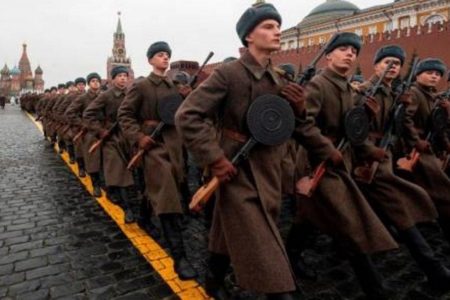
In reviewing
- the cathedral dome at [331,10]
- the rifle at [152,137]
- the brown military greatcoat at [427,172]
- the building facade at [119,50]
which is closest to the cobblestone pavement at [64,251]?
the rifle at [152,137]

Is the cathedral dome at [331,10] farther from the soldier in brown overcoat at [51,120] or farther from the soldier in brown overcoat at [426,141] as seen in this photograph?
the soldier in brown overcoat at [426,141]

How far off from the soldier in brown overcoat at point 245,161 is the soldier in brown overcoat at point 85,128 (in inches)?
160

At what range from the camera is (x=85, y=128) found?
7016 mm

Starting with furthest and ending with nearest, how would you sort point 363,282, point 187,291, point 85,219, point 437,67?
1. point 85,219
2. point 437,67
3. point 187,291
4. point 363,282

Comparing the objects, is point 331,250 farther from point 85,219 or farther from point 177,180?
point 85,219

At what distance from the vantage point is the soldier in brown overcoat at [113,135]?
17.7 ft

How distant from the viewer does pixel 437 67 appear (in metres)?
4.62

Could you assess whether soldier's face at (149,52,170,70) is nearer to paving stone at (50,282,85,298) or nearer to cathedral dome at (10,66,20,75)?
paving stone at (50,282,85,298)

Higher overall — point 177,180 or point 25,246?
point 177,180

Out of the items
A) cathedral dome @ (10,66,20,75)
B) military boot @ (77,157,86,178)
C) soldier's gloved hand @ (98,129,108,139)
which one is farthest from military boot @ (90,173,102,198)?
cathedral dome @ (10,66,20,75)

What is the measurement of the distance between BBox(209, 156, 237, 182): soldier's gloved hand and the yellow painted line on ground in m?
1.19

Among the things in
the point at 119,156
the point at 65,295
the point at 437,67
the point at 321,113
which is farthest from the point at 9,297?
the point at 437,67

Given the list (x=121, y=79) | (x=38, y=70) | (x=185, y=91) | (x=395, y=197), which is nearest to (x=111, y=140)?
(x=121, y=79)

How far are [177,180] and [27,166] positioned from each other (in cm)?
662
